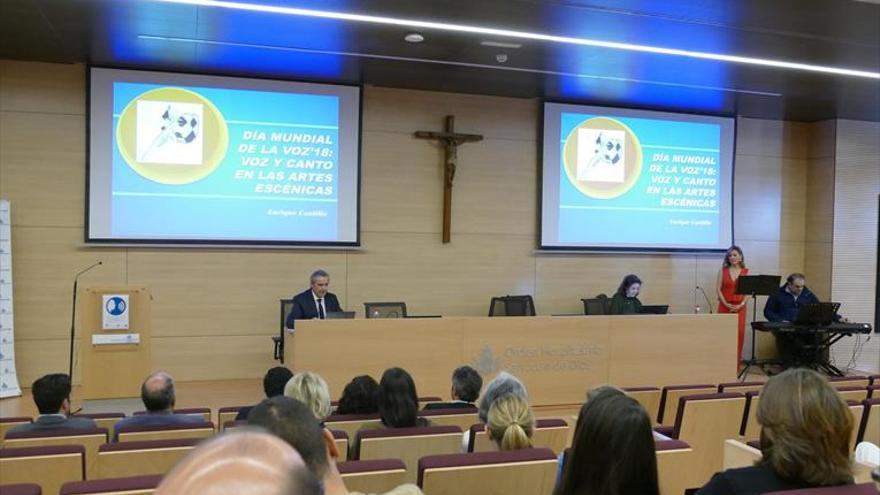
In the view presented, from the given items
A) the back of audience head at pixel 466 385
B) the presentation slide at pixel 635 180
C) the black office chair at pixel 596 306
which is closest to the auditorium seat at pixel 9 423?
the back of audience head at pixel 466 385

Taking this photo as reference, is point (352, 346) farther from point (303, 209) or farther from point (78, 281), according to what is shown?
point (78, 281)

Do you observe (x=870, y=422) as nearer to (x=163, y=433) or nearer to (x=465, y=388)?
(x=465, y=388)

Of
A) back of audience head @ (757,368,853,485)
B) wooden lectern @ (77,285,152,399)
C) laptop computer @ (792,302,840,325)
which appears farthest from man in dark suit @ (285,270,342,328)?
laptop computer @ (792,302,840,325)

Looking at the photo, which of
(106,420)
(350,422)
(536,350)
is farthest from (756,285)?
(106,420)

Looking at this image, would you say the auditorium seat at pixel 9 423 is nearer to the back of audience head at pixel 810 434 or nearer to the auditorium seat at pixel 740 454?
the auditorium seat at pixel 740 454

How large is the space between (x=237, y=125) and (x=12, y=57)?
7.03ft

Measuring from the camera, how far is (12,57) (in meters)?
6.80

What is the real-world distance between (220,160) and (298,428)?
21.2 ft

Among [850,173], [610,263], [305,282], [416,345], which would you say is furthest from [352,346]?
[850,173]

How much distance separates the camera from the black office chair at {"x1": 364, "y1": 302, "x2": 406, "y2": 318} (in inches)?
255

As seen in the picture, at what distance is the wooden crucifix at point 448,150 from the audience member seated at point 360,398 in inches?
183

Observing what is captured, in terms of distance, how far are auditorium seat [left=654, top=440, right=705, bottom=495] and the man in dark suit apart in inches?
157

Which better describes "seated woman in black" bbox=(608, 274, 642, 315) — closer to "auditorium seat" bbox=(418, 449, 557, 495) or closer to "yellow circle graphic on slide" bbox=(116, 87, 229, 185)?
"yellow circle graphic on slide" bbox=(116, 87, 229, 185)

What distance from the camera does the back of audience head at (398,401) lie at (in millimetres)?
3160
